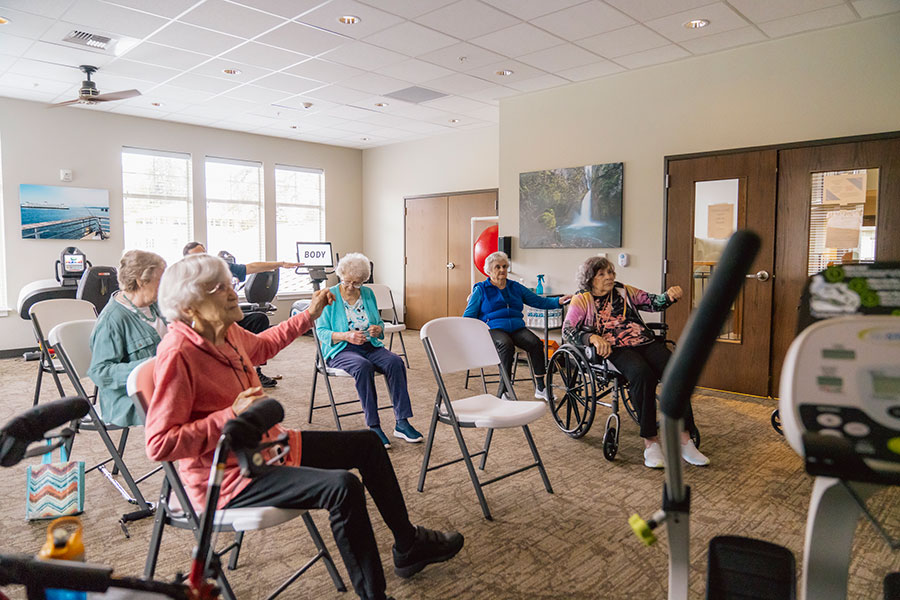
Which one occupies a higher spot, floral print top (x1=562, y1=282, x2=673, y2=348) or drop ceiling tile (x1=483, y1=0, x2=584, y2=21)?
drop ceiling tile (x1=483, y1=0, x2=584, y2=21)

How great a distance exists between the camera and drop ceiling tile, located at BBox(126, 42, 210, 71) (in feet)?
16.5

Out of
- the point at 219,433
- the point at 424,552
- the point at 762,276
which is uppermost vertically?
the point at 762,276

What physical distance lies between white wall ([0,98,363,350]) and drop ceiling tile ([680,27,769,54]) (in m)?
6.37

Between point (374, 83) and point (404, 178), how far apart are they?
11.1 ft

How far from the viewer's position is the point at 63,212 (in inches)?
281

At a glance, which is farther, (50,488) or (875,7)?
(875,7)

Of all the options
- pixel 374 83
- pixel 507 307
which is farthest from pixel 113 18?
pixel 507 307

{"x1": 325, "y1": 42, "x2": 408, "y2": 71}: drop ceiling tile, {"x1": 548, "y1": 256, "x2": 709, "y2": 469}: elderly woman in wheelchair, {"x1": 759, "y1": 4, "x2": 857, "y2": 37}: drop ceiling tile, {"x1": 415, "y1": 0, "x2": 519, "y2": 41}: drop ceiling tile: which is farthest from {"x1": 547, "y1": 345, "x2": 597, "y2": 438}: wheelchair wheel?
{"x1": 325, "y1": 42, "x2": 408, "y2": 71}: drop ceiling tile

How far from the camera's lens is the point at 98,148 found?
7371 millimetres

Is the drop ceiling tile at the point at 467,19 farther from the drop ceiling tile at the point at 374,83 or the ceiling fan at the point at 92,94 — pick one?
the ceiling fan at the point at 92,94

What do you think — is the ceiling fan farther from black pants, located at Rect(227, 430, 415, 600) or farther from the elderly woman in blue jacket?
black pants, located at Rect(227, 430, 415, 600)

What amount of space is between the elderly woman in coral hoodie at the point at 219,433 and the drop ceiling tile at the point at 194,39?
346 cm

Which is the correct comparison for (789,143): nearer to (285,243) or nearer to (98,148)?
(285,243)

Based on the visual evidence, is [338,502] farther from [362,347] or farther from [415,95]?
[415,95]
